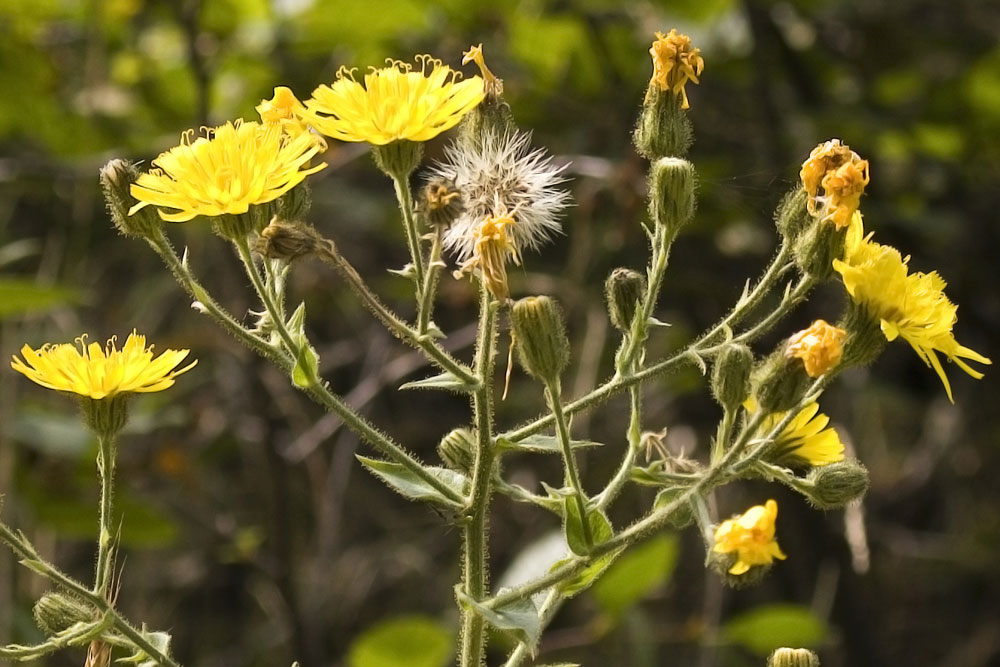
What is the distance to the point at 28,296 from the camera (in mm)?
3467

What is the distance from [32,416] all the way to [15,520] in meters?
0.56

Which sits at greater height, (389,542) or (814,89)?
(814,89)

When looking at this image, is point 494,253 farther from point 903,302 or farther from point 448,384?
point 903,302

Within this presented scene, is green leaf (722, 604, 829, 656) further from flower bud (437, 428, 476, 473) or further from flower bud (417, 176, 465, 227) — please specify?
flower bud (417, 176, 465, 227)

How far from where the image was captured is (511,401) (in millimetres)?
5238

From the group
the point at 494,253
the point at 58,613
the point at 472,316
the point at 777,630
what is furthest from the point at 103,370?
the point at 472,316

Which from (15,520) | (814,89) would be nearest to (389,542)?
(15,520)

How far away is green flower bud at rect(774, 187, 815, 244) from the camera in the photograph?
2137 mm

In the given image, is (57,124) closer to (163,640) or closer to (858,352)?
(163,640)

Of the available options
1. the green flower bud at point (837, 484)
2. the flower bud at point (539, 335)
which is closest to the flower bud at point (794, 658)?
the green flower bud at point (837, 484)

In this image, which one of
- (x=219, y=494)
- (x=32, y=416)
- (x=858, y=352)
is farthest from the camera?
(x=219, y=494)

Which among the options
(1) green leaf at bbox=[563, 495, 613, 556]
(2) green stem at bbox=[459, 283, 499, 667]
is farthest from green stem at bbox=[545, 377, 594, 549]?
(2) green stem at bbox=[459, 283, 499, 667]

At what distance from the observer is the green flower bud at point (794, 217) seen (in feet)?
7.01

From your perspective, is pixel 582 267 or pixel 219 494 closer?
pixel 582 267
